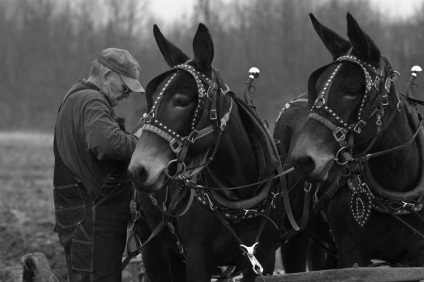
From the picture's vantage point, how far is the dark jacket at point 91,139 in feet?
19.1

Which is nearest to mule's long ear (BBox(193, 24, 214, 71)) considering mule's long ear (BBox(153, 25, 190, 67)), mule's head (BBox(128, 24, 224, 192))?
mule's head (BBox(128, 24, 224, 192))

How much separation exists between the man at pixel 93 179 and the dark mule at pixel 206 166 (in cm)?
37

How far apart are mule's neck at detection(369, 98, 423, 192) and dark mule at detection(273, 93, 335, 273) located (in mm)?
657

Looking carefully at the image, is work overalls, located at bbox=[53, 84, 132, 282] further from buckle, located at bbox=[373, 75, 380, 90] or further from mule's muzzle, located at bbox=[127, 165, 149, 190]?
buckle, located at bbox=[373, 75, 380, 90]

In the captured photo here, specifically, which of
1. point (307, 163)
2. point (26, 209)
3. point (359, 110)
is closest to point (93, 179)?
point (307, 163)

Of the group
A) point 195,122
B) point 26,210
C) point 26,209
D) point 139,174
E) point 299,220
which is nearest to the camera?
point 139,174

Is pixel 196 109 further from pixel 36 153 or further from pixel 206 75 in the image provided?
pixel 36 153

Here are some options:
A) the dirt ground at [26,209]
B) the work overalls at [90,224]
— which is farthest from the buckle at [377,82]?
the dirt ground at [26,209]

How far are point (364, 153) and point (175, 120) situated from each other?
3.86ft

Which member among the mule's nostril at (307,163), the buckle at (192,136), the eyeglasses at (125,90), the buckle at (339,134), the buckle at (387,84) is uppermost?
the buckle at (387,84)

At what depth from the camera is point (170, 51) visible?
5.84 m

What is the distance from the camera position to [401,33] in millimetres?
51250

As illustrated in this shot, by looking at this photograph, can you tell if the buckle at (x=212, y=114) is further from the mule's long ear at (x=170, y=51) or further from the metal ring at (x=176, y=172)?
the mule's long ear at (x=170, y=51)

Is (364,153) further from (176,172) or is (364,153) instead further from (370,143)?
(176,172)
